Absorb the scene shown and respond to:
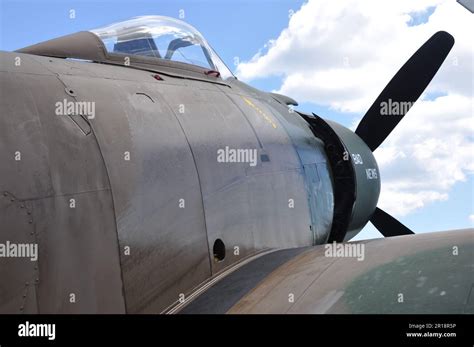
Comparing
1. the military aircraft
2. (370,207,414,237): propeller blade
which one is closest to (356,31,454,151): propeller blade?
(370,207,414,237): propeller blade

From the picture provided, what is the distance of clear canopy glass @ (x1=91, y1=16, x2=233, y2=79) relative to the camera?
5.77 m

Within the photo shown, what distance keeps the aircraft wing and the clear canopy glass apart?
8.19 feet

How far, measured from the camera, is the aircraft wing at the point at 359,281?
3.33 metres

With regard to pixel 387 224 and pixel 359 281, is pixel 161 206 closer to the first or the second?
pixel 359 281

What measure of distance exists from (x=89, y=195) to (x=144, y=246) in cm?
55

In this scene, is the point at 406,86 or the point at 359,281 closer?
the point at 359,281

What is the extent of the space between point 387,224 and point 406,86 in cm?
225

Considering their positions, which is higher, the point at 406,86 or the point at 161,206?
the point at 406,86

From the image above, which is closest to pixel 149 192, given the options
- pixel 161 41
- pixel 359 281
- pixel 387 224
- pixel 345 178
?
pixel 359 281

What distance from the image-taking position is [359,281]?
12.5 feet

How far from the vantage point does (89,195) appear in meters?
3.70
